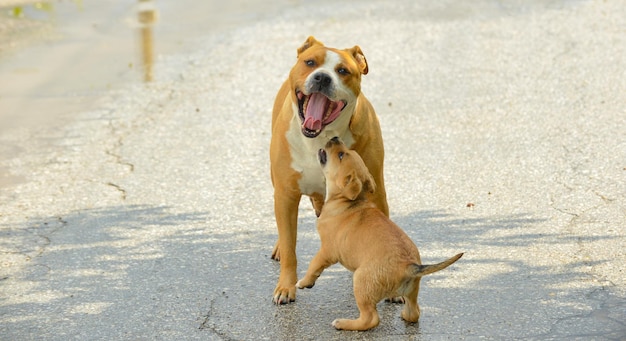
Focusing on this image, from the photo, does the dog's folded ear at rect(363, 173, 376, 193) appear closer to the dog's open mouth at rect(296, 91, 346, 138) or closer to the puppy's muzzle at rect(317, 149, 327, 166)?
the puppy's muzzle at rect(317, 149, 327, 166)

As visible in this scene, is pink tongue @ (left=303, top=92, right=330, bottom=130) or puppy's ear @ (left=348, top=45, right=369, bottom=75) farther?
puppy's ear @ (left=348, top=45, right=369, bottom=75)

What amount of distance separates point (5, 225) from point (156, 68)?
13.1 feet

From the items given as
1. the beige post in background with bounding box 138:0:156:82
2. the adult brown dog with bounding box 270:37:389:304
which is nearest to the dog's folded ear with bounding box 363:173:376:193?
the adult brown dog with bounding box 270:37:389:304

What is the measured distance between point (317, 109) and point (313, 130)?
0.17m

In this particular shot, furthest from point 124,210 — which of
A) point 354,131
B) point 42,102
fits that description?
point 42,102

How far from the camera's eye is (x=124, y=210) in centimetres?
689

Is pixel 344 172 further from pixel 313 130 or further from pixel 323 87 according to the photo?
pixel 323 87

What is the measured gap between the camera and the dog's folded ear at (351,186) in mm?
5137

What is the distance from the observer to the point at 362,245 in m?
4.93

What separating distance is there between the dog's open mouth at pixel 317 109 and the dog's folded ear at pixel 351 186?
1.09ft

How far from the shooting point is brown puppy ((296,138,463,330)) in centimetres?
477

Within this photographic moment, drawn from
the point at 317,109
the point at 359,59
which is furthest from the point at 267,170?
the point at 317,109

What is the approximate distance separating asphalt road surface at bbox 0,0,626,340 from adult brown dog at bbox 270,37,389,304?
394 millimetres

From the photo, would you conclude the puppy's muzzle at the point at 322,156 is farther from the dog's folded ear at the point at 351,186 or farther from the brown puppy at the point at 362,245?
the dog's folded ear at the point at 351,186
